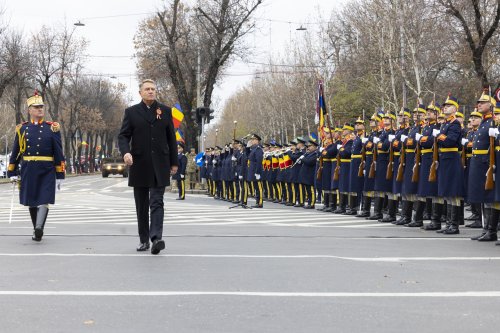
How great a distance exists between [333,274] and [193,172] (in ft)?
90.1

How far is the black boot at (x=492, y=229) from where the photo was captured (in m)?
11.8

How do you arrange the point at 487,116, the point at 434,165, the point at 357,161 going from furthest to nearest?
the point at 357,161 → the point at 434,165 → the point at 487,116

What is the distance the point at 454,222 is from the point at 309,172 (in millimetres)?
10077

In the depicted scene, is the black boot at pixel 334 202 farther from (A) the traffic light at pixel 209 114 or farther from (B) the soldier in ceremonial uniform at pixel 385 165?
(A) the traffic light at pixel 209 114

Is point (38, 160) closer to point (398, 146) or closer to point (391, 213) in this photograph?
point (398, 146)

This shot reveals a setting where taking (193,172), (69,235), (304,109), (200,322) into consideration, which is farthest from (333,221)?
(304,109)


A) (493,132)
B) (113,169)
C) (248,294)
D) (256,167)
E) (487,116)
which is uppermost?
(487,116)

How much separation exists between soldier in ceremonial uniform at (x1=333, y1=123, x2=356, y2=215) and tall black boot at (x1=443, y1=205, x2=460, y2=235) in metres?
5.18

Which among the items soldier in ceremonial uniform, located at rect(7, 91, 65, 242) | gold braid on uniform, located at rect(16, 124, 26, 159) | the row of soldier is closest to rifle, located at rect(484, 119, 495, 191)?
the row of soldier

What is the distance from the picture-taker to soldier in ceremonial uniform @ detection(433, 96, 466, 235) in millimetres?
13375

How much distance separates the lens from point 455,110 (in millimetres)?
13547

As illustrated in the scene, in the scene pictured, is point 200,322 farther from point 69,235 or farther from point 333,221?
point 333,221

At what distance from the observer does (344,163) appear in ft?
61.4

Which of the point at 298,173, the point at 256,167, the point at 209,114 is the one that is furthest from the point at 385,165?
the point at 209,114
